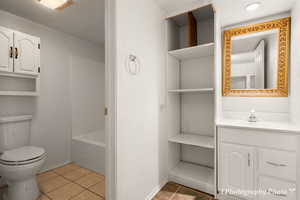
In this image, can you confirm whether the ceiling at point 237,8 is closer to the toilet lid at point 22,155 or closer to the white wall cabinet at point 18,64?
the white wall cabinet at point 18,64

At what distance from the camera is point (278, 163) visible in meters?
1.30

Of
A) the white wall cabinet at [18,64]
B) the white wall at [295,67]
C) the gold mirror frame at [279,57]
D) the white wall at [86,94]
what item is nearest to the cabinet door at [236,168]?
the white wall at [295,67]

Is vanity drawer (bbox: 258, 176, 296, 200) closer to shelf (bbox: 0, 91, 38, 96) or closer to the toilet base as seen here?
the toilet base

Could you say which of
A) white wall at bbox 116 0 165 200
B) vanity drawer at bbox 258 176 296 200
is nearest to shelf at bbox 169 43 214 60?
white wall at bbox 116 0 165 200

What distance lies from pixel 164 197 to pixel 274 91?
1785mm

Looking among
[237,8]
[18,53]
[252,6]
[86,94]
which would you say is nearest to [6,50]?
[18,53]

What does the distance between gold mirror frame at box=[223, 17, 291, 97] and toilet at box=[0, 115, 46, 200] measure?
2.43 meters

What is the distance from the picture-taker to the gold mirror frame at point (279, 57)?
5.44ft

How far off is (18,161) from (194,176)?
75.7 inches

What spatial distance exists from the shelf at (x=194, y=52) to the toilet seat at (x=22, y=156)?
1.95 metres

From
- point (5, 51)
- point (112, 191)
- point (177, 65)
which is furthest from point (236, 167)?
point (5, 51)

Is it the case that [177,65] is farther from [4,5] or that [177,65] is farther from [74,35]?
[4,5]

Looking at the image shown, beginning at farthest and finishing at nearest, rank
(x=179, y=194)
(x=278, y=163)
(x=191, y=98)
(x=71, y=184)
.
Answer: (x=191, y=98), (x=71, y=184), (x=179, y=194), (x=278, y=163)

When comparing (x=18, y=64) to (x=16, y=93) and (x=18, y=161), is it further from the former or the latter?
(x=18, y=161)
